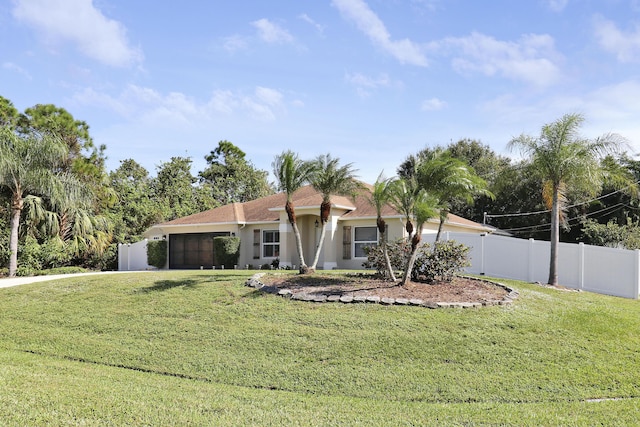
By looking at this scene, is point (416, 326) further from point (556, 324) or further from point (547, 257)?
point (547, 257)

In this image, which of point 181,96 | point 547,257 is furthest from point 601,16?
point 181,96

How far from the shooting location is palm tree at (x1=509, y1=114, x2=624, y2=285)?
53.6 feet

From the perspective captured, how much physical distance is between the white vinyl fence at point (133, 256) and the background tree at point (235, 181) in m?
14.8

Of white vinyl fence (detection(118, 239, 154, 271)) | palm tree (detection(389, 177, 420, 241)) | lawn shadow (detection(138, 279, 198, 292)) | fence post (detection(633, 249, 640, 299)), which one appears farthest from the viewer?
white vinyl fence (detection(118, 239, 154, 271))

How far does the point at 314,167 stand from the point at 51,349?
26.6ft

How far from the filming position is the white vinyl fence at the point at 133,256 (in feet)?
90.0

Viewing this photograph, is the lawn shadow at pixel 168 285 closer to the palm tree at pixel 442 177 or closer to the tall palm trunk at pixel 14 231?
the palm tree at pixel 442 177

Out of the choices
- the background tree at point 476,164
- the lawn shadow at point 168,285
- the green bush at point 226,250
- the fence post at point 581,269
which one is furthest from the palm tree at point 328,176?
the background tree at point 476,164

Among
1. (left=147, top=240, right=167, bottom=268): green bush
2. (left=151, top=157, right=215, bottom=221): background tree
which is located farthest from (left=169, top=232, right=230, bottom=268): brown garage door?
(left=151, top=157, right=215, bottom=221): background tree

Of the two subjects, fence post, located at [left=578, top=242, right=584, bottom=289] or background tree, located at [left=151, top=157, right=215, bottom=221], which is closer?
fence post, located at [left=578, top=242, right=584, bottom=289]

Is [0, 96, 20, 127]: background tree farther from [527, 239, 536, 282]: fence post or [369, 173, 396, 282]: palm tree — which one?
[527, 239, 536, 282]: fence post

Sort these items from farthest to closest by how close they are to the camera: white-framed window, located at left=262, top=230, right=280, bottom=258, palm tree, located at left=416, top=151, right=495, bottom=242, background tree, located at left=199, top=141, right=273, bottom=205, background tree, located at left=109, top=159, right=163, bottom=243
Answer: background tree, located at left=199, top=141, right=273, bottom=205 < background tree, located at left=109, top=159, right=163, bottom=243 < white-framed window, located at left=262, top=230, right=280, bottom=258 < palm tree, located at left=416, top=151, right=495, bottom=242

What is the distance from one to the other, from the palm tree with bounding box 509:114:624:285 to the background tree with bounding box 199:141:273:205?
3001 centimetres

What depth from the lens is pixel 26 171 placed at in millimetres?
21000
